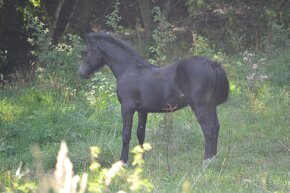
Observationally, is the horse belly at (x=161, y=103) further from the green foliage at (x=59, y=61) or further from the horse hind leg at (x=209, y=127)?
the green foliage at (x=59, y=61)

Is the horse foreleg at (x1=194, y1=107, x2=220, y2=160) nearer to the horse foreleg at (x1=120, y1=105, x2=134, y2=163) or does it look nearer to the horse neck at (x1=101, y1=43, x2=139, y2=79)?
the horse foreleg at (x1=120, y1=105, x2=134, y2=163)

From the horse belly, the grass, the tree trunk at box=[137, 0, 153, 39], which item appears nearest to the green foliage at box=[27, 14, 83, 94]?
the grass

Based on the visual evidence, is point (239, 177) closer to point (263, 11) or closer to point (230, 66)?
point (230, 66)

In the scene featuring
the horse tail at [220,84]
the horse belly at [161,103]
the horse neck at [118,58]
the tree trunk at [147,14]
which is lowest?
the horse belly at [161,103]

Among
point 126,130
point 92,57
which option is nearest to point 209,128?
point 126,130

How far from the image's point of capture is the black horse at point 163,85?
705 cm

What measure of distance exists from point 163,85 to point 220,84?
74 cm

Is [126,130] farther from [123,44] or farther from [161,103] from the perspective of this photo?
[123,44]

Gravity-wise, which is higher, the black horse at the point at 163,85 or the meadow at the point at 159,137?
A: the black horse at the point at 163,85

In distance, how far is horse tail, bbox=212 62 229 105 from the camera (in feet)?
23.1

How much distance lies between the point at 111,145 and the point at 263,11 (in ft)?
28.8

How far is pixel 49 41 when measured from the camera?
10.8 metres

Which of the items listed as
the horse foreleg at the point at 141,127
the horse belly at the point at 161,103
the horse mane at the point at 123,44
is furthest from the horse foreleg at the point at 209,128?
the horse mane at the point at 123,44

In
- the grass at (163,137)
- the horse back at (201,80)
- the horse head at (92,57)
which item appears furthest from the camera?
the horse head at (92,57)
